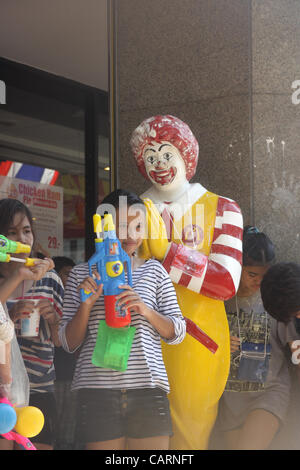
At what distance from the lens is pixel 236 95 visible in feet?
11.4

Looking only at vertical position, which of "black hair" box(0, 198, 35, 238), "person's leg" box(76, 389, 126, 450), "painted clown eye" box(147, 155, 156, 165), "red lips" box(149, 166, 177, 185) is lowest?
"person's leg" box(76, 389, 126, 450)

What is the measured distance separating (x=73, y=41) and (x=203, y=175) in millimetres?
1036

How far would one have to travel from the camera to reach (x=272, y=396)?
329 cm

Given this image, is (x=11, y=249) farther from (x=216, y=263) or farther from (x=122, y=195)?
(x=216, y=263)

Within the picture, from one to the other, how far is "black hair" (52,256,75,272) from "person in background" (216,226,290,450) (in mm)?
762

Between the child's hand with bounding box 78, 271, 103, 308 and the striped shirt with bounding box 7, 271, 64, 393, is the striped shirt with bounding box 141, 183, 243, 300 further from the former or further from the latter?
the striped shirt with bounding box 7, 271, 64, 393

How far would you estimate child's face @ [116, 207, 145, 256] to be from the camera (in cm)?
310

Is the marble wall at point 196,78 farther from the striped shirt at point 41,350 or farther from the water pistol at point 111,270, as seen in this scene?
the striped shirt at point 41,350

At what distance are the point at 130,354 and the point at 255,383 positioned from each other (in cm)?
67

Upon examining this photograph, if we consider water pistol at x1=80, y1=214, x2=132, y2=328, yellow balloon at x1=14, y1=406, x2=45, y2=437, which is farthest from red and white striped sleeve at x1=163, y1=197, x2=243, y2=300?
yellow balloon at x1=14, y1=406, x2=45, y2=437

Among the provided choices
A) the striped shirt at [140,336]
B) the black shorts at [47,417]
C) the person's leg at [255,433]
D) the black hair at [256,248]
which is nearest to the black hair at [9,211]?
the striped shirt at [140,336]

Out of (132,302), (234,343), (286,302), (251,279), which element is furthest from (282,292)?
(132,302)
